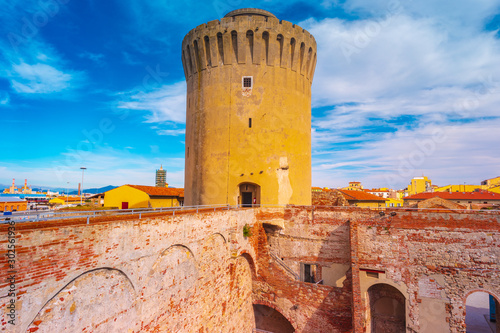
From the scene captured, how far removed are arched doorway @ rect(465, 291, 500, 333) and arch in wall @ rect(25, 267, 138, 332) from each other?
18.5 m

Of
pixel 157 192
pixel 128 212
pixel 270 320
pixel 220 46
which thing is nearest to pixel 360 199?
pixel 270 320

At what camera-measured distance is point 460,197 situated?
134 feet

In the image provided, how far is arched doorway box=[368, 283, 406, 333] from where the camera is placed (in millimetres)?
13609

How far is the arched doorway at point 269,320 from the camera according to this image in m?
15.0

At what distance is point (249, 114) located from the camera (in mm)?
15883

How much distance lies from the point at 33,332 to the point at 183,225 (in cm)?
435

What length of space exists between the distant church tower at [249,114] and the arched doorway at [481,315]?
1265cm

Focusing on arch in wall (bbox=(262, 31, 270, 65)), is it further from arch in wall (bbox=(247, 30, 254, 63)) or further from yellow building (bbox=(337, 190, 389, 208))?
yellow building (bbox=(337, 190, 389, 208))

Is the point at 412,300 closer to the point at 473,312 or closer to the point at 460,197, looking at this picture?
the point at 473,312

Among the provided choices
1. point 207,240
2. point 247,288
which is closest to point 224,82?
point 207,240

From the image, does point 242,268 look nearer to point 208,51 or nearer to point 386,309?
point 386,309

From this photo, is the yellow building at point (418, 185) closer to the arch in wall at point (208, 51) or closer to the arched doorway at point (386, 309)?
the arched doorway at point (386, 309)

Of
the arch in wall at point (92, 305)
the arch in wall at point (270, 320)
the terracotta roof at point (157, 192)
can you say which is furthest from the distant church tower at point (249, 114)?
the terracotta roof at point (157, 192)

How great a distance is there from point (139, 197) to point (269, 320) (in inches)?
681
